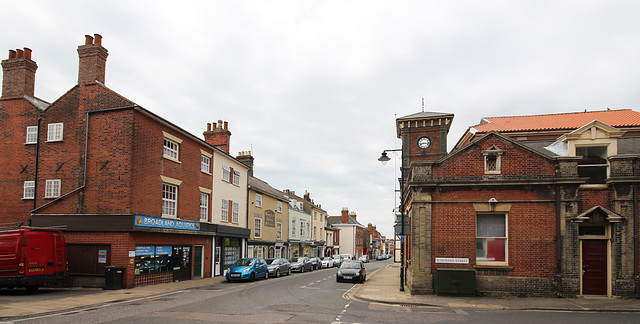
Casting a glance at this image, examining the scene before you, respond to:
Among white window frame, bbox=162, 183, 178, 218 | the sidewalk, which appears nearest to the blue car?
white window frame, bbox=162, 183, 178, 218

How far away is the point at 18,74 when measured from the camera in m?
22.0

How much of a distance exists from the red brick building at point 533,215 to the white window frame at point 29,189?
1829cm

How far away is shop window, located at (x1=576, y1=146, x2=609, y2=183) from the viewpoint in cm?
1642

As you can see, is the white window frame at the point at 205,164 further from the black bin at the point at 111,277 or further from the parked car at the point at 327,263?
the parked car at the point at 327,263

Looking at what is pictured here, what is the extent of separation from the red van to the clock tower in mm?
31020

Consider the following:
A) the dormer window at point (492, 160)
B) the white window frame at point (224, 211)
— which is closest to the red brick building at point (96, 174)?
the white window frame at point (224, 211)

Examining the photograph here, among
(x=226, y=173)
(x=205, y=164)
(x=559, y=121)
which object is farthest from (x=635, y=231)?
(x=226, y=173)

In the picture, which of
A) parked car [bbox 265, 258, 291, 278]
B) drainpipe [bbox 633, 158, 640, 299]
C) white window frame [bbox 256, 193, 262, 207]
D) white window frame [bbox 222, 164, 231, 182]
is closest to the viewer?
drainpipe [bbox 633, 158, 640, 299]

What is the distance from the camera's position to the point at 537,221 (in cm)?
1625

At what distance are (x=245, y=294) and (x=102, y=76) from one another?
42.8ft

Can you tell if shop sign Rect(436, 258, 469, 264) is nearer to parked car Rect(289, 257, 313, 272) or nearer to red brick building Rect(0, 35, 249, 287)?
red brick building Rect(0, 35, 249, 287)

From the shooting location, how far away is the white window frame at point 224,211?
29156mm

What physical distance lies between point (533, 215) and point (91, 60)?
21.2 meters

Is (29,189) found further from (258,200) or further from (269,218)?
(269,218)
